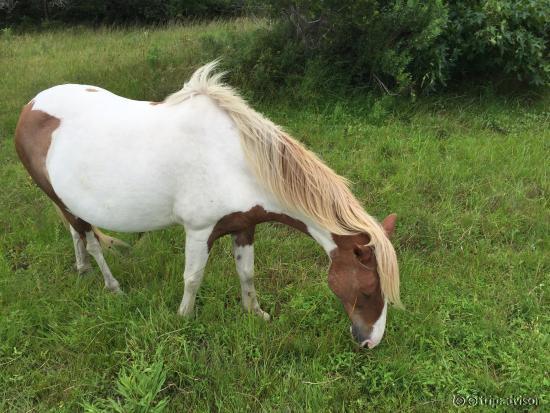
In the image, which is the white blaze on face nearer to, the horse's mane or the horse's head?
the horse's head

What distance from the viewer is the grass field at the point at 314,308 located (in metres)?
2.55

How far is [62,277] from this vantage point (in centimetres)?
340

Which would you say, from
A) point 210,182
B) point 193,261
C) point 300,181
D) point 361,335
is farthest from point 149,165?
point 361,335

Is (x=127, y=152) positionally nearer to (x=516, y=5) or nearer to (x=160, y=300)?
(x=160, y=300)

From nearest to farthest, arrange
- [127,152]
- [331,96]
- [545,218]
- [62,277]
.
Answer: [127,152]
[62,277]
[545,218]
[331,96]

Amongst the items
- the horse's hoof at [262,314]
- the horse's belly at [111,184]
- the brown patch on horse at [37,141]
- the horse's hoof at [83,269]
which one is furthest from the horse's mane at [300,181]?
the horse's hoof at [83,269]

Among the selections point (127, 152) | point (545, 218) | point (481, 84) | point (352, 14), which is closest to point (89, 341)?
point (127, 152)

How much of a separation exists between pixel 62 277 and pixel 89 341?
0.80 metres

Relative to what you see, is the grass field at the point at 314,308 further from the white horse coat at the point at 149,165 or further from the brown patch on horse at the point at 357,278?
the white horse coat at the point at 149,165

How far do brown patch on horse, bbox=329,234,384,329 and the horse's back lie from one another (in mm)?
687

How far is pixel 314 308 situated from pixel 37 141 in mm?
2130

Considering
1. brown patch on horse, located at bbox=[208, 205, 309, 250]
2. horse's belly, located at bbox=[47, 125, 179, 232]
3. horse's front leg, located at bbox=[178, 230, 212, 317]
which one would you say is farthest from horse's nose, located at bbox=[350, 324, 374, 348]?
horse's belly, located at bbox=[47, 125, 179, 232]

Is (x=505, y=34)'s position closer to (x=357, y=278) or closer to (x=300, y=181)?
(x=300, y=181)

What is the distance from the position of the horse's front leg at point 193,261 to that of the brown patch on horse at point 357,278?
0.77m
